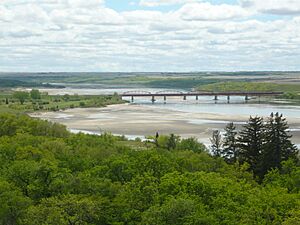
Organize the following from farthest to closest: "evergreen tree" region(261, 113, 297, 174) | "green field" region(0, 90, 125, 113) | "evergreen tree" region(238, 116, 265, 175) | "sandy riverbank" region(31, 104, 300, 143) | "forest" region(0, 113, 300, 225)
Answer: "green field" region(0, 90, 125, 113) → "sandy riverbank" region(31, 104, 300, 143) → "evergreen tree" region(238, 116, 265, 175) → "evergreen tree" region(261, 113, 297, 174) → "forest" region(0, 113, 300, 225)

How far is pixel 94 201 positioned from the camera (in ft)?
96.6

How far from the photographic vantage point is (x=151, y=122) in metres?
107

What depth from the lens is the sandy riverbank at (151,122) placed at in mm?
92562

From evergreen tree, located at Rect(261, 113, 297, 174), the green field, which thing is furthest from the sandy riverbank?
evergreen tree, located at Rect(261, 113, 297, 174)

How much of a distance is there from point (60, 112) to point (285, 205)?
112506mm

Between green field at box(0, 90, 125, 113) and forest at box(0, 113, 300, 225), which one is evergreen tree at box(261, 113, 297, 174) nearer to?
forest at box(0, 113, 300, 225)

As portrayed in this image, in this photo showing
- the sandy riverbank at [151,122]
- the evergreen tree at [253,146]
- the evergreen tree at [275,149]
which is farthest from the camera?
the sandy riverbank at [151,122]

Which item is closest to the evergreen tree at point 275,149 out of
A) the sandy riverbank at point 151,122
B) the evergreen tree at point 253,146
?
the evergreen tree at point 253,146

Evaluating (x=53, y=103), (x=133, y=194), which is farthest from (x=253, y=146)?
(x=53, y=103)

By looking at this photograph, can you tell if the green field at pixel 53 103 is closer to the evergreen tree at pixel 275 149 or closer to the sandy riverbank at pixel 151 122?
the sandy riverbank at pixel 151 122

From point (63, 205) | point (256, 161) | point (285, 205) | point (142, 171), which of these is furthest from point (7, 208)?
point (256, 161)

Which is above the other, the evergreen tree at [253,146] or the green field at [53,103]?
the evergreen tree at [253,146]

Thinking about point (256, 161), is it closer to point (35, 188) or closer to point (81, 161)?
point (81, 161)

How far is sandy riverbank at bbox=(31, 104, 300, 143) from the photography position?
304 ft
